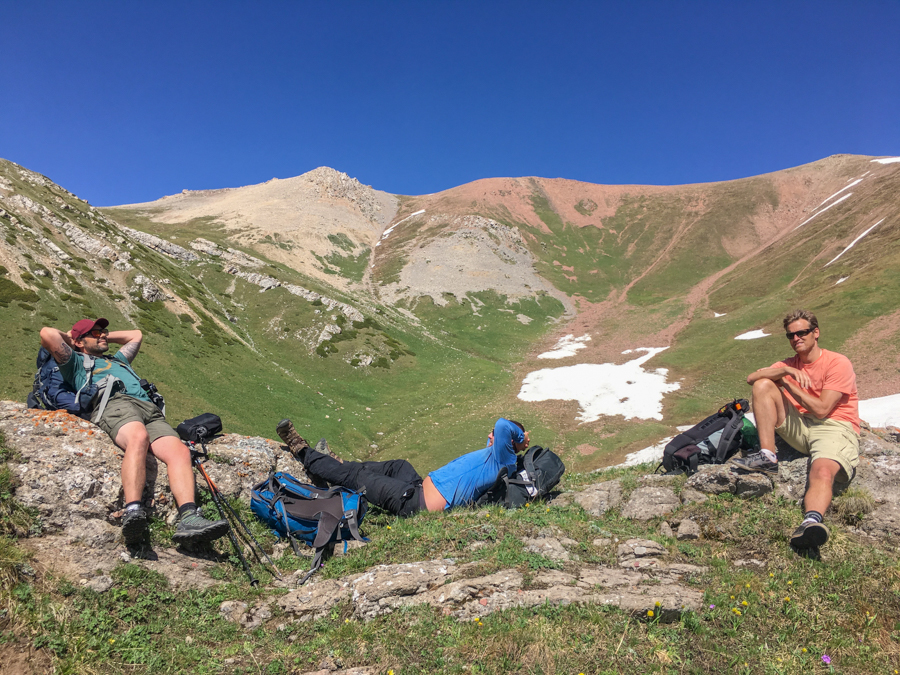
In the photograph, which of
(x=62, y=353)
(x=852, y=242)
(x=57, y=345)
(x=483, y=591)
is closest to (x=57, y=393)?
(x=62, y=353)

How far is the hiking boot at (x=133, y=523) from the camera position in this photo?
617 centimetres

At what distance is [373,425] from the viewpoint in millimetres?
36281

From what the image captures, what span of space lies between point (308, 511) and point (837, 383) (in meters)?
10.5

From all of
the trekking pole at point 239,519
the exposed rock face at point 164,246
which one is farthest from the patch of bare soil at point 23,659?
the exposed rock face at point 164,246

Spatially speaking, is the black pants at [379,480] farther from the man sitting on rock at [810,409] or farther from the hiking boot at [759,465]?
the man sitting on rock at [810,409]

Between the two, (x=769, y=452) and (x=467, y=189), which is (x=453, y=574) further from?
(x=467, y=189)

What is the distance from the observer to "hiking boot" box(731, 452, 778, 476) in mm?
8477

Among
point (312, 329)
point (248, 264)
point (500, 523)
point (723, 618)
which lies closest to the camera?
point (723, 618)

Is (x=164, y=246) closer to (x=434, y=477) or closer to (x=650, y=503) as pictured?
(x=434, y=477)

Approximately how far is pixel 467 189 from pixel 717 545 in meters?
143

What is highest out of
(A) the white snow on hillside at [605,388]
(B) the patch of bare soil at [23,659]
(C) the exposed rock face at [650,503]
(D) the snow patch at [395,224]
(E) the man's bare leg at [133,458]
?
(D) the snow patch at [395,224]

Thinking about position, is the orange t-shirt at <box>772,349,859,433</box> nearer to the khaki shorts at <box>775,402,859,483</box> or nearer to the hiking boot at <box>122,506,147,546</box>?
the khaki shorts at <box>775,402,859,483</box>

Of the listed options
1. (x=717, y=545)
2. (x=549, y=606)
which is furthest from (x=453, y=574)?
(x=717, y=545)

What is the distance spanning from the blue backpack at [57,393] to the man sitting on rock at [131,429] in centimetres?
14
